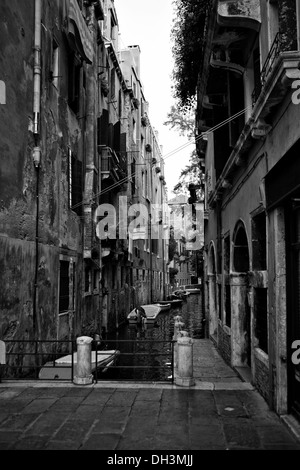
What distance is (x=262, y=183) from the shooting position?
6.42 metres

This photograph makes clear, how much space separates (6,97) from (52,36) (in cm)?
382

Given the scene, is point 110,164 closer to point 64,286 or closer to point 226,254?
point 64,286

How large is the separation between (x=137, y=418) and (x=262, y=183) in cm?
369

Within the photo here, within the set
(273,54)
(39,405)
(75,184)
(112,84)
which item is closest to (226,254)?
(75,184)

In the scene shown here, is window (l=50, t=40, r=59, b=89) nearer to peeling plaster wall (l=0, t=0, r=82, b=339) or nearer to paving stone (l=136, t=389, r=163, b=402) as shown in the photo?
peeling plaster wall (l=0, t=0, r=82, b=339)

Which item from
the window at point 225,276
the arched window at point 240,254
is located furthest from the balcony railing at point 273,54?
the window at point 225,276

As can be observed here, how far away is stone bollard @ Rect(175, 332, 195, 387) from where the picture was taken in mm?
7156

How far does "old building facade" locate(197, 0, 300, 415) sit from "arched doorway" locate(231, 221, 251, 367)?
0.07 feet

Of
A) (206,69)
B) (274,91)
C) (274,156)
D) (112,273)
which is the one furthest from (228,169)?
(112,273)

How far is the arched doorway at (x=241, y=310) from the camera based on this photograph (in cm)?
973

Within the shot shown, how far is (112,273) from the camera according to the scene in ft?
71.5

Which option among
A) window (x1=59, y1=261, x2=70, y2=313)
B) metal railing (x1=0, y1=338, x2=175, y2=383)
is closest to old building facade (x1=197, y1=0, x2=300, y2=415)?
metal railing (x1=0, y1=338, x2=175, y2=383)

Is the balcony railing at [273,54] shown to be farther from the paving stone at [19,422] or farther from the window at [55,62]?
the window at [55,62]
